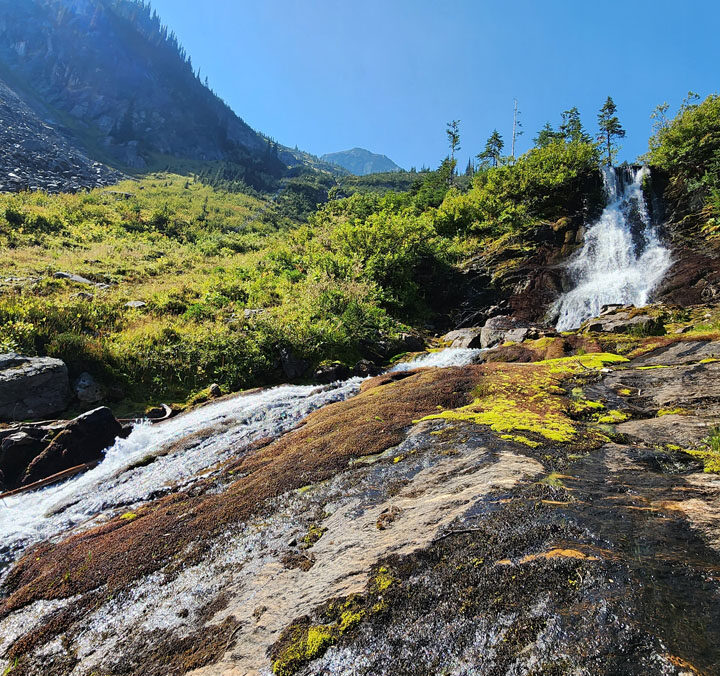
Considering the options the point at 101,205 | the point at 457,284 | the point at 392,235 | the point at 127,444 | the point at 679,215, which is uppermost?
the point at 101,205

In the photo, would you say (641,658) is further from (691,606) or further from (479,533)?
(479,533)

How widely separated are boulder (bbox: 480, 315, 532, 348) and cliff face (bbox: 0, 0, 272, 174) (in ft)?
345

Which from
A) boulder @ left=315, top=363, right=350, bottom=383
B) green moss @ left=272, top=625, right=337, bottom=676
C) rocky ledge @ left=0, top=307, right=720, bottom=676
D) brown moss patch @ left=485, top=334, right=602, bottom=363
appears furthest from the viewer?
boulder @ left=315, top=363, right=350, bottom=383

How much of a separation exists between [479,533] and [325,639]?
4.73 feet

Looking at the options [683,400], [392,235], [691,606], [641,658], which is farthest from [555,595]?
[392,235]

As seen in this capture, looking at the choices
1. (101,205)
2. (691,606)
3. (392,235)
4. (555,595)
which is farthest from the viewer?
(101,205)

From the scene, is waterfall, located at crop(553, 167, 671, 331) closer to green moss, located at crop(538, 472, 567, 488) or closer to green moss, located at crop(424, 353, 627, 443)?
green moss, located at crop(424, 353, 627, 443)

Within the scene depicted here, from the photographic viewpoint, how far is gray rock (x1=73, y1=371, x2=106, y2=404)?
40.3 feet

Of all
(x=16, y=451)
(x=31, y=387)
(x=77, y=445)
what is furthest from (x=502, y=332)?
(x=31, y=387)

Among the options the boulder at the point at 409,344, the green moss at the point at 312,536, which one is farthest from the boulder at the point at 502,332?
the green moss at the point at 312,536

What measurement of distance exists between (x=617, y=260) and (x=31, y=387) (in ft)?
→ 98.1

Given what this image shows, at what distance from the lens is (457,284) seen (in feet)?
88.8

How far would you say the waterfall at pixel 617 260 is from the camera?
21312mm

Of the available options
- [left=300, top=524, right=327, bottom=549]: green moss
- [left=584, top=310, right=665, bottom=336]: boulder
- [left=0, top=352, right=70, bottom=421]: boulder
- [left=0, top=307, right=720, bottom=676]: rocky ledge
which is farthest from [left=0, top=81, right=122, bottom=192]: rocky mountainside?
[left=584, top=310, right=665, bottom=336]: boulder
